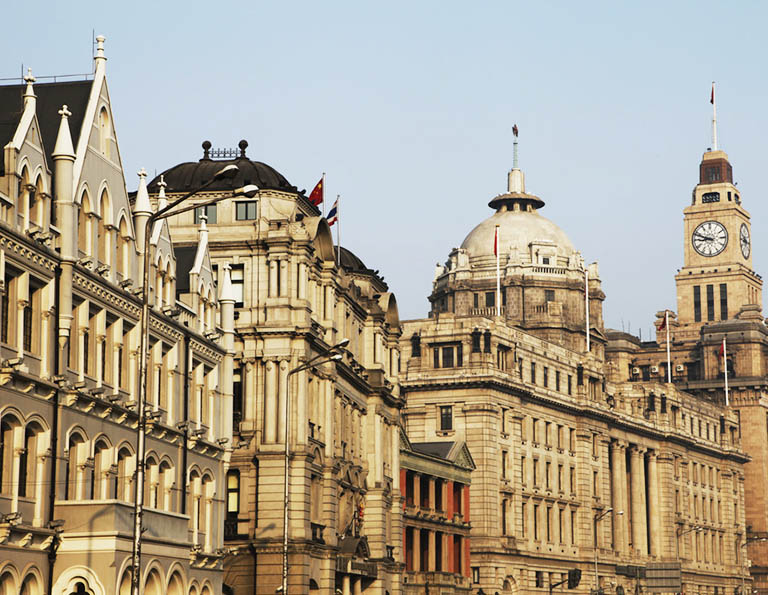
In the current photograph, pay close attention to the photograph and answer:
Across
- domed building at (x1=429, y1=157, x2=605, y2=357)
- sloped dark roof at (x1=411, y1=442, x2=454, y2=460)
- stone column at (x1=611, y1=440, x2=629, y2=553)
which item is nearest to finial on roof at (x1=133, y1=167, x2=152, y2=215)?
sloped dark roof at (x1=411, y1=442, x2=454, y2=460)

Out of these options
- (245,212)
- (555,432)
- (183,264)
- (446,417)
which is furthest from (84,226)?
(555,432)

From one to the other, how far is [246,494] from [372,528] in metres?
17.3

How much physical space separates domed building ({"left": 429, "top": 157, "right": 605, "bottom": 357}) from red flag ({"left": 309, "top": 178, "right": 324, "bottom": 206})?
85230mm

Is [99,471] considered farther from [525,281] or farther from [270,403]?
[525,281]

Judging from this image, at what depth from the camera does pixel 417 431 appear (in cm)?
13550

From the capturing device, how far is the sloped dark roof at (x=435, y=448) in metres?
120

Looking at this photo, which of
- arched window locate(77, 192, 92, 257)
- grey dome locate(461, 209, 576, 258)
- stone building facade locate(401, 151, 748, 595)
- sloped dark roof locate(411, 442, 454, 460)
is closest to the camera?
arched window locate(77, 192, 92, 257)

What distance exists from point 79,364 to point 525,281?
5031 inches

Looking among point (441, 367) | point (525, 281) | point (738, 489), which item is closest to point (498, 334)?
point (441, 367)

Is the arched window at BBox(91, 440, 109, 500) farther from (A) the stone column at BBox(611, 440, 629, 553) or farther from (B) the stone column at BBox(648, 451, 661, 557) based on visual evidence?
(B) the stone column at BBox(648, 451, 661, 557)

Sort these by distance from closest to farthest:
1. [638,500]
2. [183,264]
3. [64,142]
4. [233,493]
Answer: [64,142] < [183,264] < [233,493] < [638,500]

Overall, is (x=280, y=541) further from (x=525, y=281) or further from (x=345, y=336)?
(x=525, y=281)

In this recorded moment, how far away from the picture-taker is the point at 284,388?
8050cm

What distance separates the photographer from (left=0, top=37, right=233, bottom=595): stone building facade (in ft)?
152
